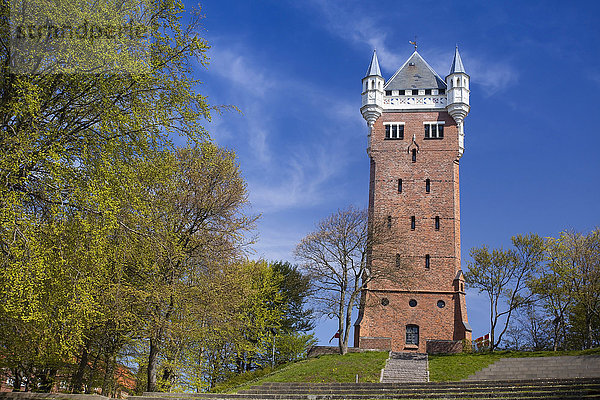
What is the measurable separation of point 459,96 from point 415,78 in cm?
446

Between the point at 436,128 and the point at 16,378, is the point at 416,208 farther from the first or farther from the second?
the point at 16,378

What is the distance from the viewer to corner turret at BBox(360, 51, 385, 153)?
45812 millimetres

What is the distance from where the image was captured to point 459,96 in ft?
147

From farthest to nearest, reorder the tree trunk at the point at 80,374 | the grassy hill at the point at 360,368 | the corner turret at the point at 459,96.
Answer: the corner turret at the point at 459,96 → the grassy hill at the point at 360,368 → the tree trunk at the point at 80,374

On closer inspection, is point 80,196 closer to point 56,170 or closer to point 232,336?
point 56,170

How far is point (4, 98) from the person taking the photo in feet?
41.4

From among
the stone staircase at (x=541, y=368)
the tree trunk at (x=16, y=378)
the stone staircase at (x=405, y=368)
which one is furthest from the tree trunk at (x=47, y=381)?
the stone staircase at (x=541, y=368)

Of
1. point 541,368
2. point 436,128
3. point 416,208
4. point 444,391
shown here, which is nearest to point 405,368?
point 541,368

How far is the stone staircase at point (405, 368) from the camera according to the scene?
29547 millimetres

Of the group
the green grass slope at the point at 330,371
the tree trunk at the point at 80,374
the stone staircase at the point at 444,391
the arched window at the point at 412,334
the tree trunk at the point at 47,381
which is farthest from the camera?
the arched window at the point at 412,334

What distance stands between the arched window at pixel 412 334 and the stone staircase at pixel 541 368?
9598mm

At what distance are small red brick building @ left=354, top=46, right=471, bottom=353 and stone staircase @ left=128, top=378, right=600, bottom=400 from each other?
15727 mm

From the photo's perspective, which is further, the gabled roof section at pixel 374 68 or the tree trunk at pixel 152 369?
the gabled roof section at pixel 374 68

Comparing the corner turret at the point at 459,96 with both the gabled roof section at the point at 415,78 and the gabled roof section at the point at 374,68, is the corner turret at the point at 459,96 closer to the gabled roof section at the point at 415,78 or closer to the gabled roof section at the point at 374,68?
the gabled roof section at the point at 415,78
